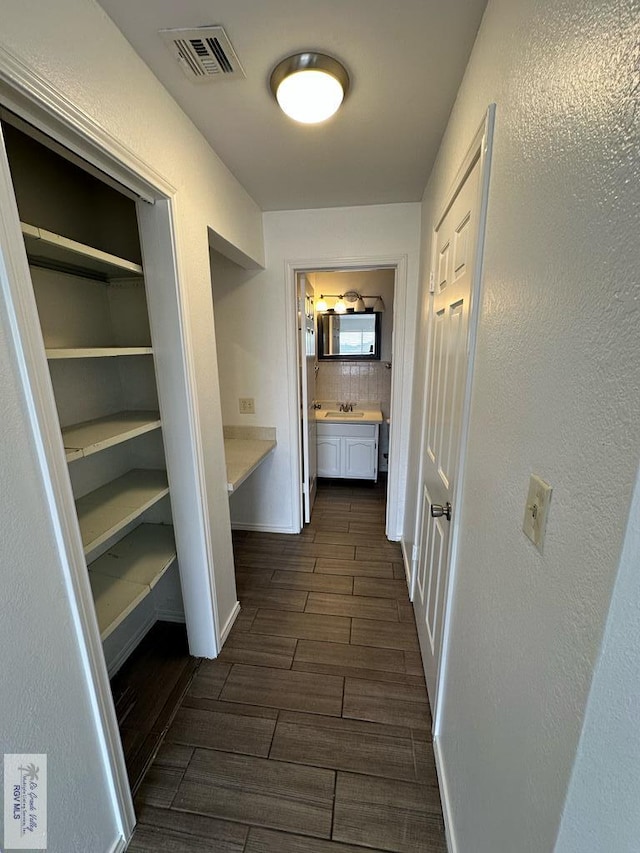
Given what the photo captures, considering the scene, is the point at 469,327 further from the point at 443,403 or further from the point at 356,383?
the point at 356,383

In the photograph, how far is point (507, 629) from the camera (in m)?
0.73

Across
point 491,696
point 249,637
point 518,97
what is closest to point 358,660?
point 249,637

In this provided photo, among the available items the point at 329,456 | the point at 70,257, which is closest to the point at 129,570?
the point at 70,257

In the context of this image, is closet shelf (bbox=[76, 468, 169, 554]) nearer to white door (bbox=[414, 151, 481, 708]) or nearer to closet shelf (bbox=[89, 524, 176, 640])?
closet shelf (bbox=[89, 524, 176, 640])

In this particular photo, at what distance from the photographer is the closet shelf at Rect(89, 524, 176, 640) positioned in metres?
1.30

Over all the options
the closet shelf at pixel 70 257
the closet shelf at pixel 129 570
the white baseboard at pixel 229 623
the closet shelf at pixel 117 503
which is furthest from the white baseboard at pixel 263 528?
the closet shelf at pixel 70 257

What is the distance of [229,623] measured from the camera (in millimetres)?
1877

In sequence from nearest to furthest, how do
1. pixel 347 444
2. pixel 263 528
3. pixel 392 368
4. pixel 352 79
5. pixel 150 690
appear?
pixel 352 79 < pixel 150 690 < pixel 392 368 < pixel 263 528 < pixel 347 444

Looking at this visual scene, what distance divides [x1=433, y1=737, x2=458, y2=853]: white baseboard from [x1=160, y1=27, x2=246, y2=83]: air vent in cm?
246

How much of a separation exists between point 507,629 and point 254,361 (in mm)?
2257

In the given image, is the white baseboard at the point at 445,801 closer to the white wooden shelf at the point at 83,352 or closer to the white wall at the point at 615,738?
the white wall at the point at 615,738

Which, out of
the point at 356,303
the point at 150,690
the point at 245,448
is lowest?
the point at 150,690

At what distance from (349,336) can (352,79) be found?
2.57 metres

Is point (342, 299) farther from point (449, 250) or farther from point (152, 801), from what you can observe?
point (152, 801)
